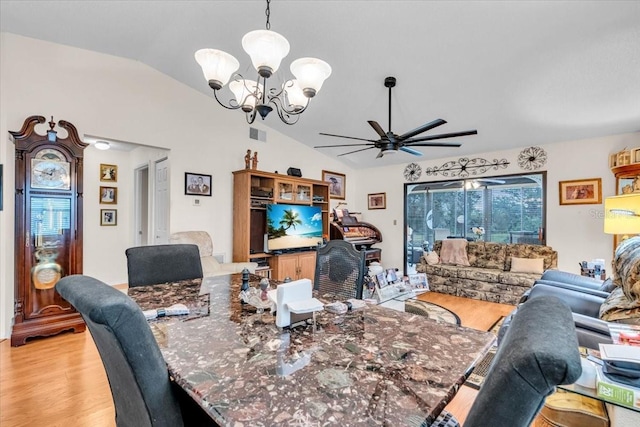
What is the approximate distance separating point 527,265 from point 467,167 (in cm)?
198

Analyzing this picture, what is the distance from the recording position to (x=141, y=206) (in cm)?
547

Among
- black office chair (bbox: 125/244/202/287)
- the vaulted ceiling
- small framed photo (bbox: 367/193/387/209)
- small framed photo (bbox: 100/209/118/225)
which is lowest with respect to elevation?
black office chair (bbox: 125/244/202/287)

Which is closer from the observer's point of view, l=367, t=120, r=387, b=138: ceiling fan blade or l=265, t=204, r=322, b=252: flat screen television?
l=367, t=120, r=387, b=138: ceiling fan blade

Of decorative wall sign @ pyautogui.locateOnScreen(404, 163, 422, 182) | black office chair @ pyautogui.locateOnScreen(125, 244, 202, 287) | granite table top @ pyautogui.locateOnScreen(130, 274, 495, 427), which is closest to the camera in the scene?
granite table top @ pyautogui.locateOnScreen(130, 274, 495, 427)

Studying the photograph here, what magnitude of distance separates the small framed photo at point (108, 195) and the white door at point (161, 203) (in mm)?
1179

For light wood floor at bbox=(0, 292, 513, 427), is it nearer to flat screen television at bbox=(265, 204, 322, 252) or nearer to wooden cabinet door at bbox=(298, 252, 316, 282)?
flat screen television at bbox=(265, 204, 322, 252)

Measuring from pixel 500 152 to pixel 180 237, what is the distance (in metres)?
5.36

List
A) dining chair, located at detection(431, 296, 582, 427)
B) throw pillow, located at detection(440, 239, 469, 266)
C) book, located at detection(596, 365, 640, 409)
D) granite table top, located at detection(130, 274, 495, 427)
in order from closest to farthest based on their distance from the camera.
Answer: dining chair, located at detection(431, 296, 582, 427) → granite table top, located at detection(130, 274, 495, 427) → book, located at detection(596, 365, 640, 409) → throw pillow, located at detection(440, 239, 469, 266)

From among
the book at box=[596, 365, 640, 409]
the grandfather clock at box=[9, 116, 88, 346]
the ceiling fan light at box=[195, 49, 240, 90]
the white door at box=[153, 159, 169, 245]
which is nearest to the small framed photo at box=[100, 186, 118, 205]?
the white door at box=[153, 159, 169, 245]

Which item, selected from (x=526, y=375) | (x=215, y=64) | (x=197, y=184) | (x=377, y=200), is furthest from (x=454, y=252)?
(x=526, y=375)

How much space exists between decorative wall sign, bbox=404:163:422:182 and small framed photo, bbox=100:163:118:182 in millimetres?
5566

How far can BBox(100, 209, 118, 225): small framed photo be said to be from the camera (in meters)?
5.23

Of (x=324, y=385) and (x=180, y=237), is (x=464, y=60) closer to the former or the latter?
(x=324, y=385)

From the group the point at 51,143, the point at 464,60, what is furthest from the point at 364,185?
the point at 51,143
